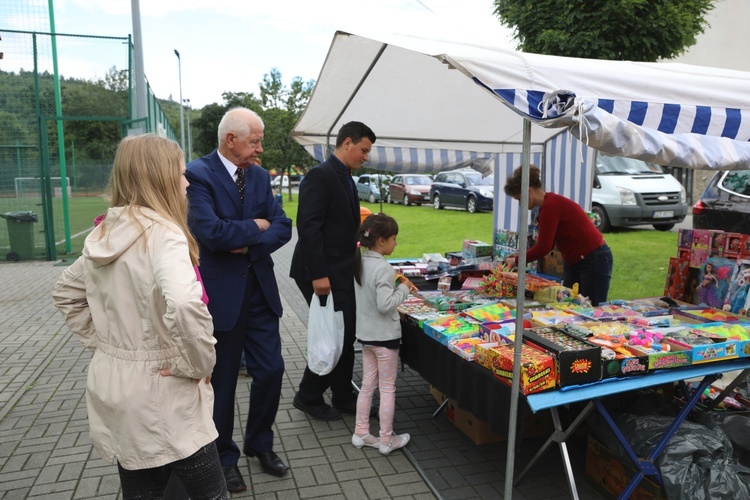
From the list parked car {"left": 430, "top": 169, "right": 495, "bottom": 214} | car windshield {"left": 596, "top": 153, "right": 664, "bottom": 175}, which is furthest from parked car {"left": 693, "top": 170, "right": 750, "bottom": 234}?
parked car {"left": 430, "top": 169, "right": 495, "bottom": 214}

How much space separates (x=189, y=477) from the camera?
2.03m

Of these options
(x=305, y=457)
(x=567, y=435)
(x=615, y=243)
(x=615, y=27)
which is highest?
(x=615, y=27)

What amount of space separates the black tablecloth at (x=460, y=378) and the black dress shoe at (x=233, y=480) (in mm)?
1268

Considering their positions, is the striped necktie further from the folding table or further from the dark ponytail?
the folding table

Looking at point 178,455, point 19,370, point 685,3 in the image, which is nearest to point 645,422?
point 178,455

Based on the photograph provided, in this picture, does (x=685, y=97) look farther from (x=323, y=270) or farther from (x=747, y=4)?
(x=747, y=4)

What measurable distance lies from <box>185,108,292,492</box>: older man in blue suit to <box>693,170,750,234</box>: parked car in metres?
6.40

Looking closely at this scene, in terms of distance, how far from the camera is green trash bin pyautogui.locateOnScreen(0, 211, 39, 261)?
36.4 feet

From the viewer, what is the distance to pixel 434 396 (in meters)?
4.51

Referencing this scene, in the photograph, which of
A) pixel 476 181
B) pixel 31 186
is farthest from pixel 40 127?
pixel 476 181

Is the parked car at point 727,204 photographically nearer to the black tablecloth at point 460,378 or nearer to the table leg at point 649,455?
the table leg at point 649,455

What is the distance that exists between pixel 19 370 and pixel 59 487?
255cm

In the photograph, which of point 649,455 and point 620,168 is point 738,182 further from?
point 620,168

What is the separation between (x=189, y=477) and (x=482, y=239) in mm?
12289
